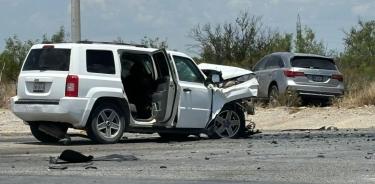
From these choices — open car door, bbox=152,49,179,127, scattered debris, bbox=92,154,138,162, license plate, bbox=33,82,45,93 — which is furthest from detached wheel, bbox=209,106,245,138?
scattered debris, bbox=92,154,138,162

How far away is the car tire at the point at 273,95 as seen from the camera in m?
23.4

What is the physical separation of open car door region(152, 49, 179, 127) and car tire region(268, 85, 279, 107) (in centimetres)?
823

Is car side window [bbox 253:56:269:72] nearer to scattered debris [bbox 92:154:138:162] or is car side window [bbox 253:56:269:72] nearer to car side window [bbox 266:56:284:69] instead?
car side window [bbox 266:56:284:69]

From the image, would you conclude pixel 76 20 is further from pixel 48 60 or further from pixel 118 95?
pixel 118 95

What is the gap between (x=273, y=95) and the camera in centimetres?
2364

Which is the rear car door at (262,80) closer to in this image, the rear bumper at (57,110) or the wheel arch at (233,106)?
the wheel arch at (233,106)

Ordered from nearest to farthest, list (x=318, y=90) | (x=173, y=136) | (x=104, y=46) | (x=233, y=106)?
(x=104, y=46) < (x=233, y=106) < (x=173, y=136) < (x=318, y=90)

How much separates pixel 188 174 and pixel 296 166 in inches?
65.9

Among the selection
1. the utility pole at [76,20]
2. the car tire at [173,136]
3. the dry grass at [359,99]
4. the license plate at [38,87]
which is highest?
the utility pole at [76,20]

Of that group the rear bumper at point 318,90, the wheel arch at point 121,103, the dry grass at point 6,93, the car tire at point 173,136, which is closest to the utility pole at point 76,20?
the car tire at point 173,136

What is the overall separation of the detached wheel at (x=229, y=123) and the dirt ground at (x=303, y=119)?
14.3 ft

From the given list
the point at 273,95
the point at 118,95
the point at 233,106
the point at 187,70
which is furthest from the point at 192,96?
the point at 273,95

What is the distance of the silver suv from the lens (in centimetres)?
2269

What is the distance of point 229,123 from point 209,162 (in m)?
5.19
